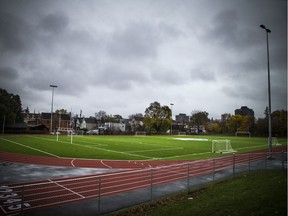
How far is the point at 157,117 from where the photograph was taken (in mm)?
92312

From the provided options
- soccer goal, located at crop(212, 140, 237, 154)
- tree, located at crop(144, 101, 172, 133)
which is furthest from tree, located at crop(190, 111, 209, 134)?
soccer goal, located at crop(212, 140, 237, 154)

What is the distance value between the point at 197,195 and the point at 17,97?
9578 centimetres

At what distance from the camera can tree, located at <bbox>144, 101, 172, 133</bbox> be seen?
91938 mm

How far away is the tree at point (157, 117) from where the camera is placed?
9194cm

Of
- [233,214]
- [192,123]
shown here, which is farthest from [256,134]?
[233,214]

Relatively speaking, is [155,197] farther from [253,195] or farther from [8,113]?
[8,113]

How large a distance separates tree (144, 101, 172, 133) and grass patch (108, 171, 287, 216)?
264ft

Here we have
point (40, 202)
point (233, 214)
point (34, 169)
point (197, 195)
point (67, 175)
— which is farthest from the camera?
point (34, 169)

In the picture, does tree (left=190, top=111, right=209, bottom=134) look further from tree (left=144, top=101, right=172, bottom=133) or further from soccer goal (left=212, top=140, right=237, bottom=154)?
soccer goal (left=212, top=140, right=237, bottom=154)

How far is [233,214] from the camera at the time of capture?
24.5 feet

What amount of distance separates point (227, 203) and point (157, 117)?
83693mm

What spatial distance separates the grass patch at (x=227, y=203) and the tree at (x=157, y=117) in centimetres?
8061

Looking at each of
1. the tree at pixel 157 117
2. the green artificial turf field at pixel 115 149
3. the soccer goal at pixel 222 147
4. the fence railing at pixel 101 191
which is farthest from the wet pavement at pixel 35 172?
the tree at pixel 157 117

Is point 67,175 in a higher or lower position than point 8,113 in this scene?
lower
